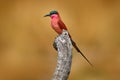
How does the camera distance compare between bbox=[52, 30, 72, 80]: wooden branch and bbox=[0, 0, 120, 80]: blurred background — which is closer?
bbox=[52, 30, 72, 80]: wooden branch

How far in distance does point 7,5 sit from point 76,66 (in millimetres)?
1617

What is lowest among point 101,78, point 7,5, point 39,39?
point 101,78

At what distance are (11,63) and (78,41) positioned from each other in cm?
121

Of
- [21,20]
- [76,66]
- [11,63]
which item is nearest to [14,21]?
[21,20]

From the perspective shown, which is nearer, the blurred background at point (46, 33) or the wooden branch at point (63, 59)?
the wooden branch at point (63, 59)

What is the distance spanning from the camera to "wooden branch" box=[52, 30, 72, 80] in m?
4.10

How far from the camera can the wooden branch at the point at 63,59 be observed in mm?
4102

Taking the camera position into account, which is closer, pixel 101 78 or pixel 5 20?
pixel 101 78

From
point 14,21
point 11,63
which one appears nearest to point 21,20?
point 14,21

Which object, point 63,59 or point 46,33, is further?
point 46,33

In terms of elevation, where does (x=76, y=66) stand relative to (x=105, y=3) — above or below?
below

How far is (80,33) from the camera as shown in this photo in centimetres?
981

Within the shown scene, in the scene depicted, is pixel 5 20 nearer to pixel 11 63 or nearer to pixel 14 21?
pixel 14 21

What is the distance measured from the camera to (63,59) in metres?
4.12
